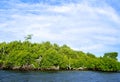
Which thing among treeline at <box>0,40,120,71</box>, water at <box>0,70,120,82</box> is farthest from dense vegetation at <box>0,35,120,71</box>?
water at <box>0,70,120,82</box>

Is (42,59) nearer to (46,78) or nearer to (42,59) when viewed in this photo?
(42,59)

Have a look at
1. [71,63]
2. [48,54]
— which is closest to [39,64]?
[48,54]

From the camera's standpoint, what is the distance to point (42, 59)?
13825cm

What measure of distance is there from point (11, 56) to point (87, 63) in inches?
1666

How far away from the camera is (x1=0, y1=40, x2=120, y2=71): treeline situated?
5246 inches

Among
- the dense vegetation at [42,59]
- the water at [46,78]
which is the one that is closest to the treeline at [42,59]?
the dense vegetation at [42,59]

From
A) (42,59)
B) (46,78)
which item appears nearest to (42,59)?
(42,59)

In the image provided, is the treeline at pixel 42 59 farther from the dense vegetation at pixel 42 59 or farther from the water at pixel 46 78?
the water at pixel 46 78

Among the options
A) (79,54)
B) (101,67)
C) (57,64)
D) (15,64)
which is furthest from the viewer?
(79,54)

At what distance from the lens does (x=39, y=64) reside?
5335 inches

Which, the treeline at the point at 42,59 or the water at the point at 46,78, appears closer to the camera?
the water at the point at 46,78

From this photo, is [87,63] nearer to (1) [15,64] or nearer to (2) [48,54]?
(2) [48,54]

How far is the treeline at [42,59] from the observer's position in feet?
437

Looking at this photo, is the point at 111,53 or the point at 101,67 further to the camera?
the point at 111,53
